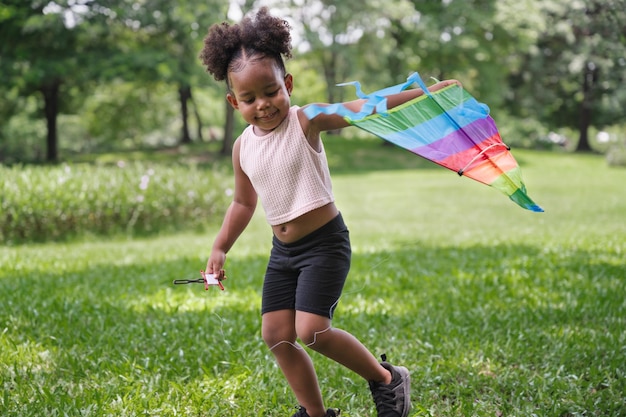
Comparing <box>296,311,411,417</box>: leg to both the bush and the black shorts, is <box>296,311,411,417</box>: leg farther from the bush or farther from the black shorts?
the bush

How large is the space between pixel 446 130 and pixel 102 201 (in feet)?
27.7

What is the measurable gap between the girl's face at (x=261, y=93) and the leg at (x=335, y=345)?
30.5 inches

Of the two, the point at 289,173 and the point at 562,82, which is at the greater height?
the point at 562,82

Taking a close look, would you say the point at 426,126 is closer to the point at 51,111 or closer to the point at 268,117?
the point at 268,117

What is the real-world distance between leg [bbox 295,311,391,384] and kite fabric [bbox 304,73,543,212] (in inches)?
30.0

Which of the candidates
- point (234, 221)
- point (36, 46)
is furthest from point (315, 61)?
point (234, 221)

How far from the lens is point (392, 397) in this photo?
2666 millimetres

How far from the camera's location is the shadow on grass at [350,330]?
9.76 ft

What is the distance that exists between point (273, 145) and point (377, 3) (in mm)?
24542

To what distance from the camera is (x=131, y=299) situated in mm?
4871

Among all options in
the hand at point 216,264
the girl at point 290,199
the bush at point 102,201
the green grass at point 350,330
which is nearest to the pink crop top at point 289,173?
the girl at point 290,199

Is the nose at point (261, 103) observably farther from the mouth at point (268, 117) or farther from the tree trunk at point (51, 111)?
the tree trunk at point (51, 111)

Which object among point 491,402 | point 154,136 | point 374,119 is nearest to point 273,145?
point 374,119

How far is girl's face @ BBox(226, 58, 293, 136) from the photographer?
2.37 meters
